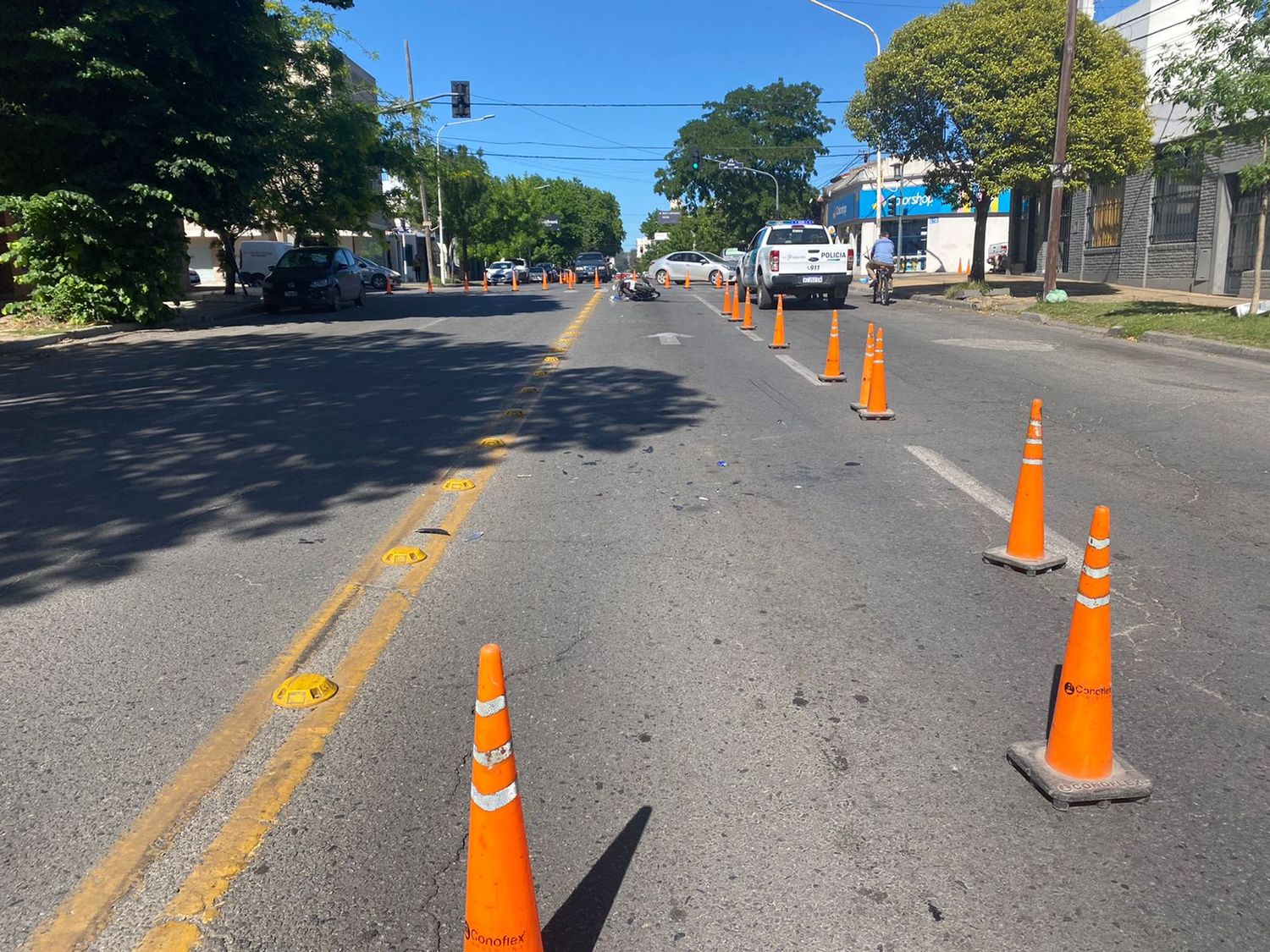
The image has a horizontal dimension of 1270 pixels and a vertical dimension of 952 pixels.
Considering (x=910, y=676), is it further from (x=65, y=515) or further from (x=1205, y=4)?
(x=1205, y=4)

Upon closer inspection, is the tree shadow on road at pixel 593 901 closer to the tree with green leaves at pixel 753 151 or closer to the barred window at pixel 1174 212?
the barred window at pixel 1174 212

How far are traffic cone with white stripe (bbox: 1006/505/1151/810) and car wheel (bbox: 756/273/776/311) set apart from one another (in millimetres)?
20830

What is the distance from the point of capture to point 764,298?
23.8 m

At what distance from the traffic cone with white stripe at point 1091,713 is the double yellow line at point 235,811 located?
2344mm

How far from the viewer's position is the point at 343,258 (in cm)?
2520

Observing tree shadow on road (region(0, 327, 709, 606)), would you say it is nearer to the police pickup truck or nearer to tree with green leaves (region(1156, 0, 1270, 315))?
tree with green leaves (region(1156, 0, 1270, 315))

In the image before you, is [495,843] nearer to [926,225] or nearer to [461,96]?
[461,96]

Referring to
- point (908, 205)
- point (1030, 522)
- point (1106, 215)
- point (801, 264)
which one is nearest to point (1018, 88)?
point (801, 264)

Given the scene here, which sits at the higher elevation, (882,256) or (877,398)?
(882,256)

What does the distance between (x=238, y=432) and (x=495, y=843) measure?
7.32 metres

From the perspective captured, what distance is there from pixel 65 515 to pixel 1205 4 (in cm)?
2653

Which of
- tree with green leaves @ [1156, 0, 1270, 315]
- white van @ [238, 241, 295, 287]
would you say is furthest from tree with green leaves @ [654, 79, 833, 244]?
tree with green leaves @ [1156, 0, 1270, 315]

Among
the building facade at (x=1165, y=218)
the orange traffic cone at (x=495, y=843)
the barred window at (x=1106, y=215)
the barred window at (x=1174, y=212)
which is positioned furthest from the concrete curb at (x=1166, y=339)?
the orange traffic cone at (x=495, y=843)

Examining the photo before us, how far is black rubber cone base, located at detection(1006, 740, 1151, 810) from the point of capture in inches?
119
